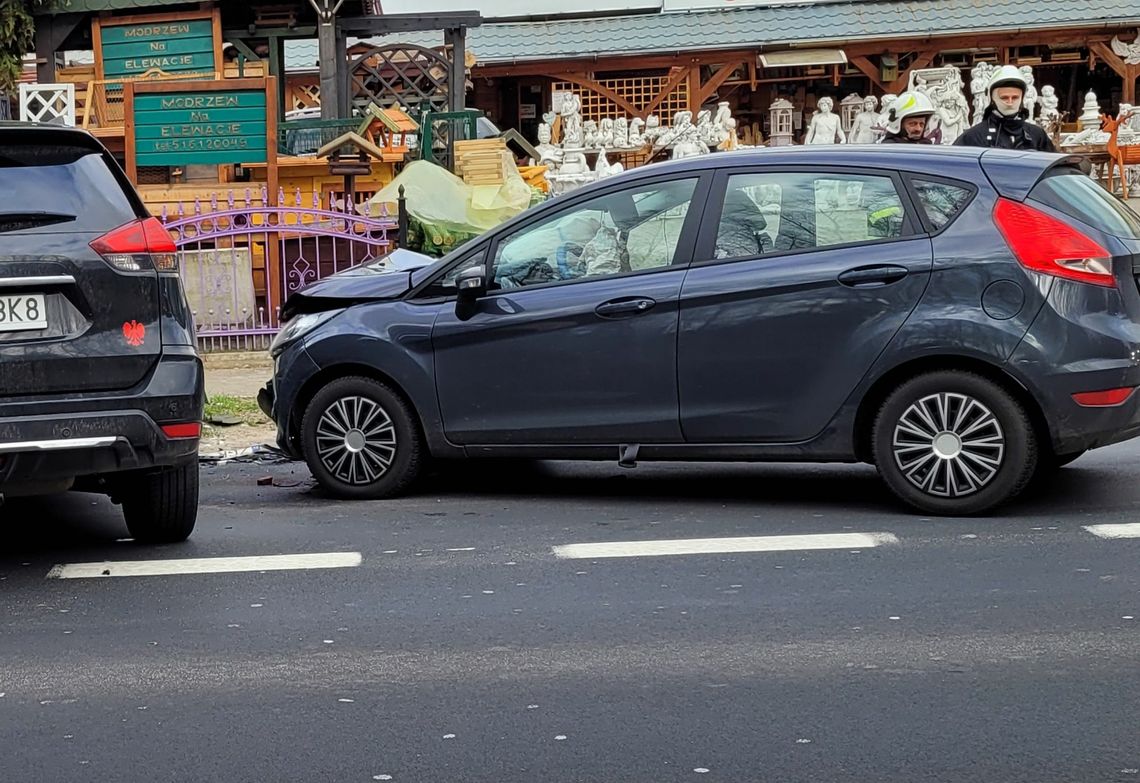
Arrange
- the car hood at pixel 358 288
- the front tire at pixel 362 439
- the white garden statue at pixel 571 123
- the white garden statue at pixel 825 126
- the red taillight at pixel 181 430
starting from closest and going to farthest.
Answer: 1. the red taillight at pixel 181 430
2. the front tire at pixel 362 439
3. the car hood at pixel 358 288
4. the white garden statue at pixel 571 123
5. the white garden statue at pixel 825 126

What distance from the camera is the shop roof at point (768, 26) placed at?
30.4 m

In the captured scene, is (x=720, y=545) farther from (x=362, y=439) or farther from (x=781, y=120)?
(x=781, y=120)

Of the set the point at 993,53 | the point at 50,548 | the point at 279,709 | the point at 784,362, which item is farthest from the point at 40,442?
the point at 993,53

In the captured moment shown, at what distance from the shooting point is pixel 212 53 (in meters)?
20.6

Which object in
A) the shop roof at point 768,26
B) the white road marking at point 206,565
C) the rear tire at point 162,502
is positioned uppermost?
the shop roof at point 768,26

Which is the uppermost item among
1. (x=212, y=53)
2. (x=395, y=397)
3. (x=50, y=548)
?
(x=212, y=53)

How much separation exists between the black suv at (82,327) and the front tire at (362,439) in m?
1.46

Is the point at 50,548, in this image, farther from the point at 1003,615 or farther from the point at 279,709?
the point at 1003,615

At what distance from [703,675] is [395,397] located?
316 centimetres

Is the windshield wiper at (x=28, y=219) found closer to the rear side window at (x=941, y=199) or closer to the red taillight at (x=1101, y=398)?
the rear side window at (x=941, y=199)

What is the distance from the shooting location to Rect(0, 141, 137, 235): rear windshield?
5852mm

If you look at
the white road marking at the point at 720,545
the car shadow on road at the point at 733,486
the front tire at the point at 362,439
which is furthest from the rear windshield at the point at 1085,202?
the front tire at the point at 362,439

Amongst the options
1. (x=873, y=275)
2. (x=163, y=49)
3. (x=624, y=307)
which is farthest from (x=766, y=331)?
(x=163, y=49)

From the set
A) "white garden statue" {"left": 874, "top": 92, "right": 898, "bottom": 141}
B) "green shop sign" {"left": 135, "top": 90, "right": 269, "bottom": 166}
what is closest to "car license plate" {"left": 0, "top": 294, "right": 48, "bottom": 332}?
"green shop sign" {"left": 135, "top": 90, "right": 269, "bottom": 166}
